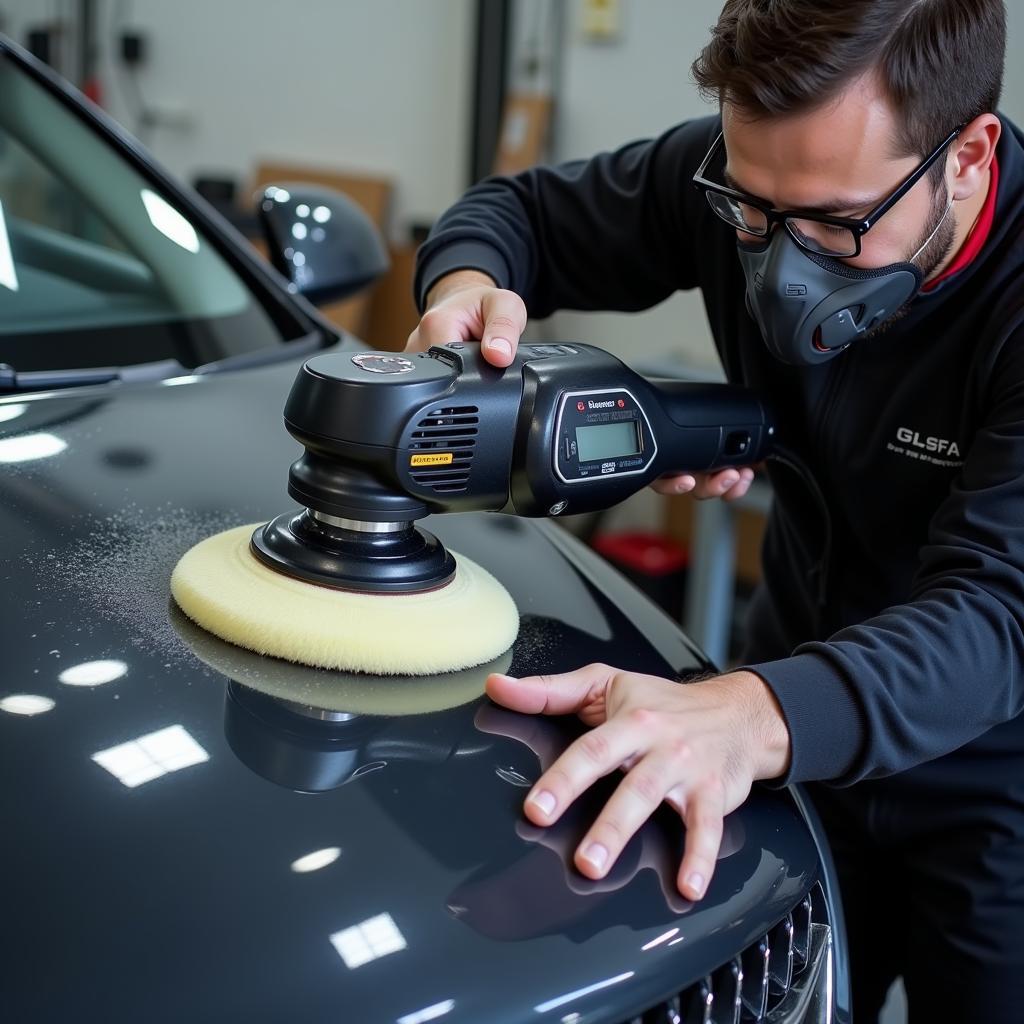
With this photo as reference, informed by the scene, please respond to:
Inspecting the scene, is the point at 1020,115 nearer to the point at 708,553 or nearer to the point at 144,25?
the point at 708,553

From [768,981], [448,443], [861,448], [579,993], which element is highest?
[448,443]

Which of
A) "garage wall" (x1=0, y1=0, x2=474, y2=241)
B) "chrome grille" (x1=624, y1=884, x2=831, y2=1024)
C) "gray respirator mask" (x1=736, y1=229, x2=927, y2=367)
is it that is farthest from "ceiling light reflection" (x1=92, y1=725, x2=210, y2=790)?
"garage wall" (x1=0, y1=0, x2=474, y2=241)

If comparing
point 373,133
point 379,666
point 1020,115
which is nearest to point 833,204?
point 379,666

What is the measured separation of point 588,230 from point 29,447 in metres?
0.78

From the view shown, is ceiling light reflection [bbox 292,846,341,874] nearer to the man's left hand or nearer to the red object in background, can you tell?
the man's left hand

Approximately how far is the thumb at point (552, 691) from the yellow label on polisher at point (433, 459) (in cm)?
18

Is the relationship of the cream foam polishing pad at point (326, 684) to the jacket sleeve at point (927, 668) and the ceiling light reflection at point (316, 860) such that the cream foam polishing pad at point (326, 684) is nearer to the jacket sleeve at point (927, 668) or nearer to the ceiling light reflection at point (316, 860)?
the ceiling light reflection at point (316, 860)

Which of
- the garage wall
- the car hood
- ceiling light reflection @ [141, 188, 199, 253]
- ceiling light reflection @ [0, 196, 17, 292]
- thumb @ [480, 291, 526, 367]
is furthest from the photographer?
the garage wall

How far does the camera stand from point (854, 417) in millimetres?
1410

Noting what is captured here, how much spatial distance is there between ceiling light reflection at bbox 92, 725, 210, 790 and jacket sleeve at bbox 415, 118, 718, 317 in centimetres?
79

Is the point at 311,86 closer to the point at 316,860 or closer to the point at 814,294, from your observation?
the point at 814,294

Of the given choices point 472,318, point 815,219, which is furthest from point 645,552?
point 815,219

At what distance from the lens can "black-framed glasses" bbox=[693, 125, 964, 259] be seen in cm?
118

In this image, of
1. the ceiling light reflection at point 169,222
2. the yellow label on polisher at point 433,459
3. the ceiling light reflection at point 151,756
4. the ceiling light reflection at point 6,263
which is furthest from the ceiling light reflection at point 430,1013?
the ceiling light reflection at point 169,222
